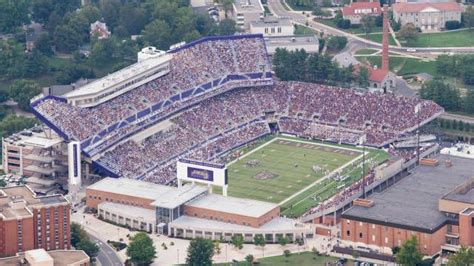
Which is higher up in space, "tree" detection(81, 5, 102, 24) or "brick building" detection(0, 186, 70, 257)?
"tree" detection(81, 5, 102, 24)

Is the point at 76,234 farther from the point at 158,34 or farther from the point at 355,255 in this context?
the point at 158,34

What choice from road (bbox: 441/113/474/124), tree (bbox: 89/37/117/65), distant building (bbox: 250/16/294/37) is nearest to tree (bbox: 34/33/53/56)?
tree (bbox: 89/37/117/65)

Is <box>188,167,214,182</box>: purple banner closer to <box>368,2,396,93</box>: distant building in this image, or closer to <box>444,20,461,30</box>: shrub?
<box>368,2,396,93</box>: distant building

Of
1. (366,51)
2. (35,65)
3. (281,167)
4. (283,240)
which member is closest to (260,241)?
(283,240)

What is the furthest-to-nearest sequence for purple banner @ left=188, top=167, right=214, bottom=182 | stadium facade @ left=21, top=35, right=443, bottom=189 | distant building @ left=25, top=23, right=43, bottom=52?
distant building @ left=25, top=23, right=43, bottom=52 < stadium facade @ left=21, top=35, right=443, bottom=189 < purple banner @ left=188, top=167, right=214, bottom=182

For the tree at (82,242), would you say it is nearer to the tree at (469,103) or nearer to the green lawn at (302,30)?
the tree at (469,103)

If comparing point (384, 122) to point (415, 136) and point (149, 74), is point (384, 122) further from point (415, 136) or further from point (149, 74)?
point (149, 74)

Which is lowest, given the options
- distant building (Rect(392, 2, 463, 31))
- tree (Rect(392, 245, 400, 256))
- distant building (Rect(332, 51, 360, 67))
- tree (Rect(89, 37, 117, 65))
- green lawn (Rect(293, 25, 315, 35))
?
tree (Rect(392, 245, 400, 256))
